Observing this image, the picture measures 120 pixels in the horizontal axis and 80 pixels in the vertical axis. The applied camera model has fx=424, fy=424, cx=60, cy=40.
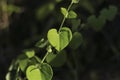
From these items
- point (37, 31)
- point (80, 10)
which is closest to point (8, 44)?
point (37, 31)

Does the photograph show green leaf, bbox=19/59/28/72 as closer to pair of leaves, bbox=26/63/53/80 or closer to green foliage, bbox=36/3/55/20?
pair of leaves, bbox=26/63/53/80

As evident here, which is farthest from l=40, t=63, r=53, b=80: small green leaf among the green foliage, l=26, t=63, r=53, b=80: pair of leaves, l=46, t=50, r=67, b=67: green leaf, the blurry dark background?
the green foliage

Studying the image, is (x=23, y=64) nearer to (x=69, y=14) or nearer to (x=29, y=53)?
(x=29, y=53)

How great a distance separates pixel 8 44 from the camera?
2.76 meters

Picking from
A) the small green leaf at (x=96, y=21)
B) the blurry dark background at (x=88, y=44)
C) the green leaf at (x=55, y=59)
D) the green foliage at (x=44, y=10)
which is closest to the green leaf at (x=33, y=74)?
the green leaf at (x=55, y=59)

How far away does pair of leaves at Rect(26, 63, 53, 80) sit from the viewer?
1314 millimetres

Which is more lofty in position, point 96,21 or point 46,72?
point 46,72

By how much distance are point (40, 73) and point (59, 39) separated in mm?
122

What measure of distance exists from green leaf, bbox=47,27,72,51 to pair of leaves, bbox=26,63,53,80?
0.07m

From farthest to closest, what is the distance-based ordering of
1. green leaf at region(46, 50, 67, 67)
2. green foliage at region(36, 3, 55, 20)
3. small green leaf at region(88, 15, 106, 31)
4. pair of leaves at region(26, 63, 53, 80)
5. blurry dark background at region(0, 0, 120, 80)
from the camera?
1. green foliage at region(36, 3, 55, 20)
2. blurry dark background at region(0, 0, 120, 80)
3. small green leaf at region(88, 15, 106, 31)
4. green leaf at region(46, 50, 67, 67)
5. pair of leaves at region(26, 63, 53, 80)

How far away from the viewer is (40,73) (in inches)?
52.0

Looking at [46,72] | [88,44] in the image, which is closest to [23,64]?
[46,72]

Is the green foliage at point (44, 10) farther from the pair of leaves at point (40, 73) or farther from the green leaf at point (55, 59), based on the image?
the pair of leaves at point (40, 73)

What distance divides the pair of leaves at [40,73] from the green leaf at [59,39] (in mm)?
71
